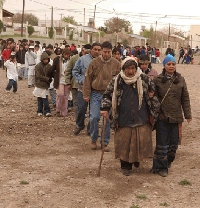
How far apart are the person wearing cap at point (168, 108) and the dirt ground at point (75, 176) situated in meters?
0.26

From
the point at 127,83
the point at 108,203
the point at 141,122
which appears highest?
the point at 127,83

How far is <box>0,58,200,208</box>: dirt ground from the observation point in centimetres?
477

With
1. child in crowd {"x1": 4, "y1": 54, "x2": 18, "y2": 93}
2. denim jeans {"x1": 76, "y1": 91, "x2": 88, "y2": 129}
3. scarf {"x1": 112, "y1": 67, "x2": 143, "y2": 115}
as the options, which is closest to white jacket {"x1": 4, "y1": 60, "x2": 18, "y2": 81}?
child in crowd {"x1": 4, "y1": 54, "x2": 18, "y2": 93}

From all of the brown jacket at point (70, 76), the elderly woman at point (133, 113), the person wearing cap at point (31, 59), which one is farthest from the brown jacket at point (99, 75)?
the person wearing cap at point (31, 59)

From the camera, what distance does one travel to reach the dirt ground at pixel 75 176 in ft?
15.6

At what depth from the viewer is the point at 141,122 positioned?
5.58 meters

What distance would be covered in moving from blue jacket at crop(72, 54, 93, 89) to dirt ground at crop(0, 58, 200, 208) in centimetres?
105

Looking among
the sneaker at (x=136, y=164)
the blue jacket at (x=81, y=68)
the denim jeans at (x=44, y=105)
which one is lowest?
the sneaker at (x=136, y=164)

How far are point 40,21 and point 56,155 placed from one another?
9833cm

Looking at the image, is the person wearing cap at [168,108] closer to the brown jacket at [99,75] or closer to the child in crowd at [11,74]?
the brown jacket at [99,75]

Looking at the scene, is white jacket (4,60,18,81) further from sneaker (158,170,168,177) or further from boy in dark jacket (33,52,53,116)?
sneaker (158,170,168,177)

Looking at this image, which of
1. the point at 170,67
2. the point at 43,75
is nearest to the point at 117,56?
the point at 43,75

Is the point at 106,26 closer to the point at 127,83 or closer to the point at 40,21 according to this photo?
the point at 40,21

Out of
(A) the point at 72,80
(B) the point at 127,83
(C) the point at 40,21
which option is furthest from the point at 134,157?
(C) the point at 40,21
